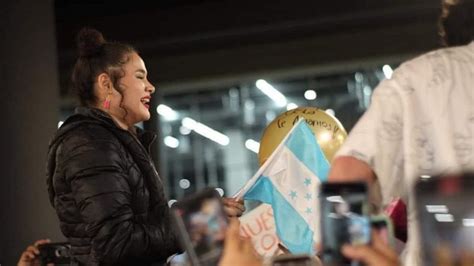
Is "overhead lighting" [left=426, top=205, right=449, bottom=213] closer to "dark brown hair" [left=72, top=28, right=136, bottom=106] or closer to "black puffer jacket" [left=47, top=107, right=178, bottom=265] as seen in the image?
"black puffer jacket" [left=47, top=107, right=178, bottom=265]

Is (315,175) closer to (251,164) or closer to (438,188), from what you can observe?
(438,188)

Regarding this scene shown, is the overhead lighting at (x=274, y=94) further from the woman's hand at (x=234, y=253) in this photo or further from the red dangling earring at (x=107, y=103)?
the woman's hand at (x=234, y=253)

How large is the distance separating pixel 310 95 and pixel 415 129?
14.5 m

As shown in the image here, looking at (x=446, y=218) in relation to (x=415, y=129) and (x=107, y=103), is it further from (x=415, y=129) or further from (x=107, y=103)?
(x=107, y=103)

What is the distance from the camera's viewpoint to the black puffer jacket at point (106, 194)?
86.7 inches

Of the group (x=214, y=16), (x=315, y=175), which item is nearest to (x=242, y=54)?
(x=214, y=16)

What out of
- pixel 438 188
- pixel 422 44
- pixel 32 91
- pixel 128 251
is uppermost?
pixel 422 44

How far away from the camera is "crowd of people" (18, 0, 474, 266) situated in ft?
4.58

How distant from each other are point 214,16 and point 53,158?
770 cm

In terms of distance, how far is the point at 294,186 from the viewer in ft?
8.09

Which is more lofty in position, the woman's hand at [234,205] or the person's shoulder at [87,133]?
the person's shoulder at [87,133]

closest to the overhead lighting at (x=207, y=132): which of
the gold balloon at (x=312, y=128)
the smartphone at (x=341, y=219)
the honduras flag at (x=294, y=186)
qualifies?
the gold balloon at (x=312, y=128)

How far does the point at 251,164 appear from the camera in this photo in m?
19.5

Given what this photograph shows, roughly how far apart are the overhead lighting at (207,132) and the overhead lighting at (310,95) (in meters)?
4.07
